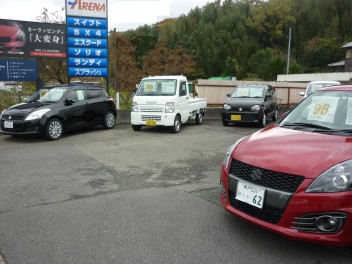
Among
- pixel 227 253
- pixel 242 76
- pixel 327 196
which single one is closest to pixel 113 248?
pixel 227 253

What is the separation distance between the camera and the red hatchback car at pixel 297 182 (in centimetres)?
265

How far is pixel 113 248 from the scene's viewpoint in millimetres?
3041

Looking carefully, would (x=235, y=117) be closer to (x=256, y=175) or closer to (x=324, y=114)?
(x=324, y=114)

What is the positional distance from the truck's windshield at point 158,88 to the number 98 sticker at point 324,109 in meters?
6.23

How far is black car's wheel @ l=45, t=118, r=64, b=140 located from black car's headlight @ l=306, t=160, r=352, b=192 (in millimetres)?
7349

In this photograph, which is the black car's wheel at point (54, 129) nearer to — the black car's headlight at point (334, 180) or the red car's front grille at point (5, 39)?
the red car's front grille at point (5, 39)

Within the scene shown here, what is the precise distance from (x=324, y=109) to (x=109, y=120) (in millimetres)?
8078

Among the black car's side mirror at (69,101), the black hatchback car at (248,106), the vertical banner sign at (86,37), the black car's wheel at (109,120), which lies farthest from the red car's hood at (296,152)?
the vertical banner sign at (86,37)

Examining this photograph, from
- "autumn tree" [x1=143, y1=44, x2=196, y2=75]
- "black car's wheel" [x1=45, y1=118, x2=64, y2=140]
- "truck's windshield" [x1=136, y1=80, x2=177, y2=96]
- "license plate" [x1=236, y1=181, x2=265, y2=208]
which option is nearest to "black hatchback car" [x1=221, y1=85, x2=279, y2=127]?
"truck's windshield" [x1=136, y1=80, x2=177, y2=96]

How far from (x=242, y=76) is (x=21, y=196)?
57.7 m

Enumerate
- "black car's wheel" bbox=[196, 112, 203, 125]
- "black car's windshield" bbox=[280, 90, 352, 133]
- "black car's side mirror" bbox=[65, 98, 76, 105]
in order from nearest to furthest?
"black car's windshield" bbox=[280, 90, 352, 133] → "black car's side mirror" bbox=[65, 98, 76, 105] → "black car's wheel" bbox=[196, 112, 203, 125]

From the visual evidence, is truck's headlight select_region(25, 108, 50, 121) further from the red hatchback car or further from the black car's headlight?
the black car's headlight

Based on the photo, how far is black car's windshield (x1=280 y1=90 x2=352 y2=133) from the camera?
356cm

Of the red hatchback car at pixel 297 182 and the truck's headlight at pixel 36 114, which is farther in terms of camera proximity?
the truck's headlight at pixel 36 114
